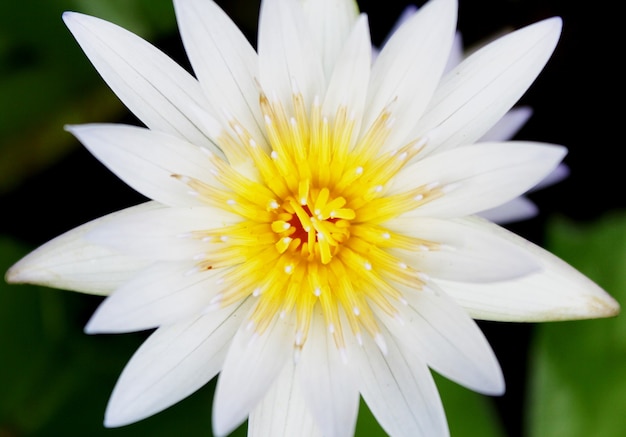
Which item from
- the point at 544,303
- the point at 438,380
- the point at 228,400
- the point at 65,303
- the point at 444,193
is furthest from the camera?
the point at 65,303

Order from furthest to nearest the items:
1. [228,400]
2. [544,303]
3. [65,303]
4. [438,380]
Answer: [65,303], [438,380], [544,303], [228,400]

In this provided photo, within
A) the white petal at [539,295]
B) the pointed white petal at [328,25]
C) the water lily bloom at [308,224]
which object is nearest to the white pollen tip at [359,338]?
the water lily bloom at [308,224]

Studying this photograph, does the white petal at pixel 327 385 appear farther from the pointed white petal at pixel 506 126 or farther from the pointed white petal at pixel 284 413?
the pointed white petal at pixel 506 126

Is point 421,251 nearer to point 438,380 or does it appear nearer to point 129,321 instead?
point 129,321

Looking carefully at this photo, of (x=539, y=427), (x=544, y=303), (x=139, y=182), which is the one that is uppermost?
(x=139, y=182)

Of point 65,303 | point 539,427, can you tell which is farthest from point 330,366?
point 65,303

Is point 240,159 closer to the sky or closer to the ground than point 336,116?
closer to the ground
